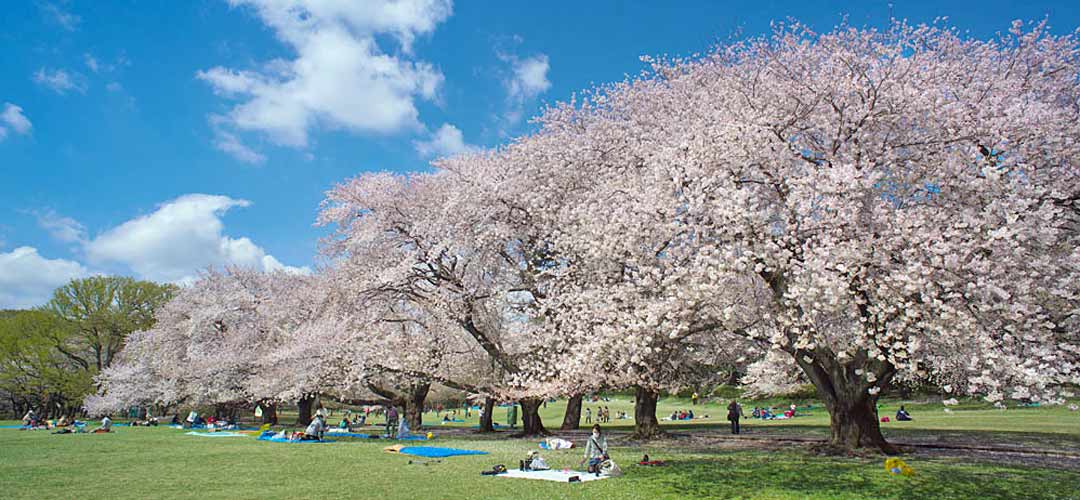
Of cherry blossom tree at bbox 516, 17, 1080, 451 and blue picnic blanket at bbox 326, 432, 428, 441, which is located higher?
cherry blossom tree at bbox 516, 17, 1080, 451

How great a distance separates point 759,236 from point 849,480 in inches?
228

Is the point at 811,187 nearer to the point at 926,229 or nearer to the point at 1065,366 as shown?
the point at 926,229

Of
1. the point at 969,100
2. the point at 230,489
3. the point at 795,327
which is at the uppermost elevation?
the point at 969,100

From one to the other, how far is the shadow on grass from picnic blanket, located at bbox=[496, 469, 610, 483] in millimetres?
1282

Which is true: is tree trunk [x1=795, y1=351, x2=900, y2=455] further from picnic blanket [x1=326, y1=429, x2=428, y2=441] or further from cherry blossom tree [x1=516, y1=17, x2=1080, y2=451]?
picnic blanket [x1=326, y1=429, x2=428, y2=441]

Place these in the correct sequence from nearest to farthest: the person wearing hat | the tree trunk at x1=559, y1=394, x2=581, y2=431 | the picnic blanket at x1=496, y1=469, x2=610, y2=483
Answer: the picnic blanket at x1=496, y1=469, x2=610, y2=483, the person wearing hat, the tree trunk at x1=559, y1=394, x2=581, y2=431

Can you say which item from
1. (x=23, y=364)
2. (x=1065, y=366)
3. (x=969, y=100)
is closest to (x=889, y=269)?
(x=1065, y=366)

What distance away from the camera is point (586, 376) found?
2059cm

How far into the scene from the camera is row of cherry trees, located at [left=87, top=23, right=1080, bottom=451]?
13773 mm

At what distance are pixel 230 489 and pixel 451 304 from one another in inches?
553

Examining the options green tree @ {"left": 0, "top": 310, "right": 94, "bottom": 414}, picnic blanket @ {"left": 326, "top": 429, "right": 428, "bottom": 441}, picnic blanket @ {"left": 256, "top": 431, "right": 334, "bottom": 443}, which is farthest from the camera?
green tree @ {"left": 0, "top": 310, "right": 94, "bottom": 414}

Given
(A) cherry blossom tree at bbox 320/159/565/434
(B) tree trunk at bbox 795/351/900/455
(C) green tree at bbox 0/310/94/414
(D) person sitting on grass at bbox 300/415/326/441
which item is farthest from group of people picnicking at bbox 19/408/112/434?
(B) tree trunk at bbox 795/351/900/455

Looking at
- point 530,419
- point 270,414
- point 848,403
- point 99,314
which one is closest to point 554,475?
point 848,403

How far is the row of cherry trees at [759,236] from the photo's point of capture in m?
13.8
